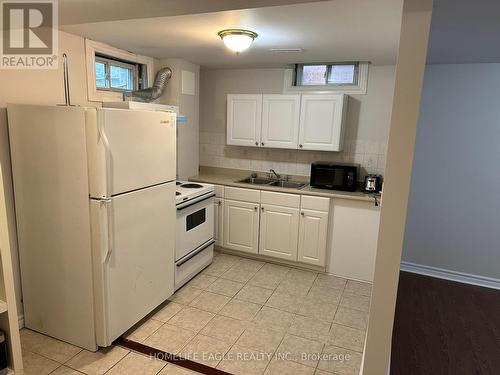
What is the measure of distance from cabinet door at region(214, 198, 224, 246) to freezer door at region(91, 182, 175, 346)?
1115 mm

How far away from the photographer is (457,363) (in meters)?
2.34

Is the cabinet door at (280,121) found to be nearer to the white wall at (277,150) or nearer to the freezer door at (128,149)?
the white wall at (277,150)

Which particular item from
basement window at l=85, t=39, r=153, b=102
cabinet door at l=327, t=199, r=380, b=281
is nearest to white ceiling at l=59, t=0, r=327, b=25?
basement window at l=85, t=39, r=153, b=102

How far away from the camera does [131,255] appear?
7.68 ft

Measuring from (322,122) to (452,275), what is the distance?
2.17m

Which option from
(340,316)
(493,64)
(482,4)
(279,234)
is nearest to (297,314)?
(340,316)

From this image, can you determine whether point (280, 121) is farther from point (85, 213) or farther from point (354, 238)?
point (85, 213)

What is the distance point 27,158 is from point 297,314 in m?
2.36

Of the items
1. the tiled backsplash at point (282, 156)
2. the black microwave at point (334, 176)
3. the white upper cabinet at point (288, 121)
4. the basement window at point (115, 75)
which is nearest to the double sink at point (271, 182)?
the tiled backsplash at point (282, 156)

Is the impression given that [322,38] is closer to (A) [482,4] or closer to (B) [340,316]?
(A) [482,4]

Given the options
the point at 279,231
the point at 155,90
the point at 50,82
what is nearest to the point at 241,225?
the point at 279,231

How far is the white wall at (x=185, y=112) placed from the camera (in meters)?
3.68

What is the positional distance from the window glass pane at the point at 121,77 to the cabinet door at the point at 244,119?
1096mm

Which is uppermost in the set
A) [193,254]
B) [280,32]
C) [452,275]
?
[280,32]
